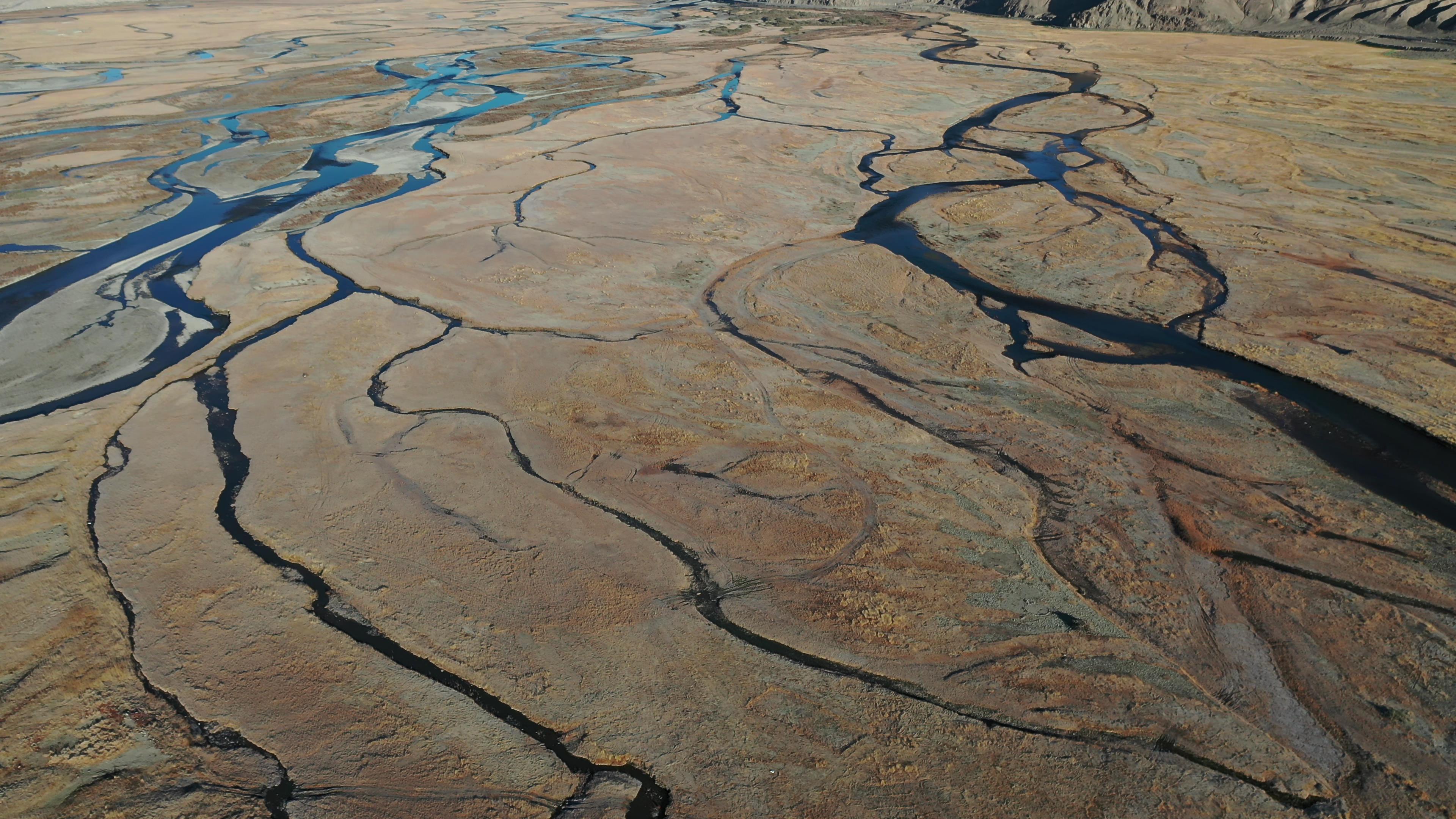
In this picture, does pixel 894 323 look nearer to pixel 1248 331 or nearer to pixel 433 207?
pixel 1248 331

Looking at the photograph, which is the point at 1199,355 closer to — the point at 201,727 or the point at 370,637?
the point at 370,637

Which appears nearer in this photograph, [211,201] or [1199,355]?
[1199,355]

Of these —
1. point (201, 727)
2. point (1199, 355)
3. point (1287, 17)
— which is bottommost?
point (201, 727)

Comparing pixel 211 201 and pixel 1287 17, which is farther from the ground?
pixel 1287 17

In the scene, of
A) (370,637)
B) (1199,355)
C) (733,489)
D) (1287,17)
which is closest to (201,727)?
(370,637)

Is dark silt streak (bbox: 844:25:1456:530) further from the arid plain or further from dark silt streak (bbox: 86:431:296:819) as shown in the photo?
dark silt streak (bbox: 86:431:296:819)

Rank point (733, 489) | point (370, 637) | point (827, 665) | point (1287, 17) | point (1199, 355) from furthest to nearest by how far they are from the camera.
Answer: point (1287, 17) < point (1199, 355) < point (733, 489) < point (370, 637) < point (827, 665)

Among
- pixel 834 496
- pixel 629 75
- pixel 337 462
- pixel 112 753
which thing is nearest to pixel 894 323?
pixel 834 496
